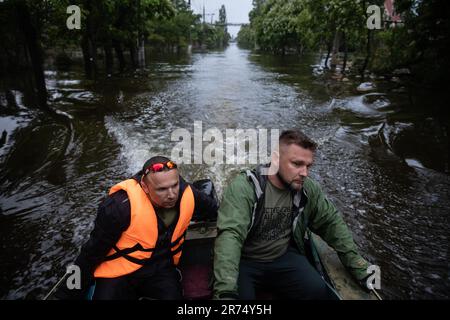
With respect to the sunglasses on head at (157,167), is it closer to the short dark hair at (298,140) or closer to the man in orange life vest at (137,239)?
the man in orange life vest at (137,239)

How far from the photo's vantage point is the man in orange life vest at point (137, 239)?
2.49m

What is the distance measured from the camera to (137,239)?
8.35ft

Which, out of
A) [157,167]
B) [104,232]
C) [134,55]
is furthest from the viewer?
[134,55]

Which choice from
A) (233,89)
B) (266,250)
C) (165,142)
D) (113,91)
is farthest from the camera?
(233,89)

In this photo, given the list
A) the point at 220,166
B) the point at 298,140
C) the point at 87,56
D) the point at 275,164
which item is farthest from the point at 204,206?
the point at 87,56

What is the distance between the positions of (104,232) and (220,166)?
4.99 meters

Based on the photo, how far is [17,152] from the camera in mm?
7008

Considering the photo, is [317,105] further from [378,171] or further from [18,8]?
[18,8]

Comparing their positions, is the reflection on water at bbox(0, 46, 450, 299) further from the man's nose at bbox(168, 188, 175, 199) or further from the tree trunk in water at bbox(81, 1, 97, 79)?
the man's nose at bbox(168, 188, 175, 199)

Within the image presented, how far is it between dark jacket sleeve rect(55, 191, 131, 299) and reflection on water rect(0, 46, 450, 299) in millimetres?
1644

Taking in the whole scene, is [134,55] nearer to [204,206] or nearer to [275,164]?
[204,206]

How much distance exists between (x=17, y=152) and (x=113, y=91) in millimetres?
8067

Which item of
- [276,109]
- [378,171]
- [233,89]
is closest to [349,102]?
[276,109]

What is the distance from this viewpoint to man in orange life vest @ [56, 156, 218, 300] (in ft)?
8.18
